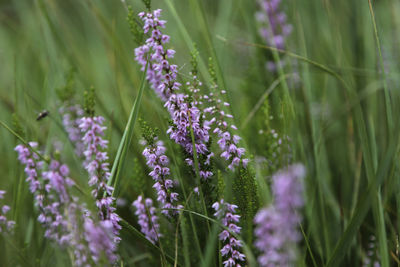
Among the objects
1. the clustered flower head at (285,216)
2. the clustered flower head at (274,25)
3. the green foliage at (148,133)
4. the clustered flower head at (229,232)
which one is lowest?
the clustered flower head at (229,232)

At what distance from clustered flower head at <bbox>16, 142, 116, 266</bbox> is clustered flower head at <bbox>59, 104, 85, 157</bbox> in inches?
17.1

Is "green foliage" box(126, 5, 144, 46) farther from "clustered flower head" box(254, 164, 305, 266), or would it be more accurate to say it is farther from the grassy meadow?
"clustered flower head" box(254, 164, 305, 266)

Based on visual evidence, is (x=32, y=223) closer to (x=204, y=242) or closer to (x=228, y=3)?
(x=204, y=242)

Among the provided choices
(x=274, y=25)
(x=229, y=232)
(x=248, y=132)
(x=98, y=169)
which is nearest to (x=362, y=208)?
(x=229, y=232)

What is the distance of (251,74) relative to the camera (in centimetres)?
397

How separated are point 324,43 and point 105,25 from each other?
2607mm

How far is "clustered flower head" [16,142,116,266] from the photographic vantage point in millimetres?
1406

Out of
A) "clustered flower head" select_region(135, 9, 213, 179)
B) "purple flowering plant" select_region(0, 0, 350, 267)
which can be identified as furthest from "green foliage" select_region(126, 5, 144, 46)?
"clustered flower head" select_region(135, 9, 213, 179)

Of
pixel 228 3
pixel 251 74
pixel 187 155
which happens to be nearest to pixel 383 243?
pixel 187 155

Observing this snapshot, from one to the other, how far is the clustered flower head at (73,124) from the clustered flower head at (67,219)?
435 millimetres

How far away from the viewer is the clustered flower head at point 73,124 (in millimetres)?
2955

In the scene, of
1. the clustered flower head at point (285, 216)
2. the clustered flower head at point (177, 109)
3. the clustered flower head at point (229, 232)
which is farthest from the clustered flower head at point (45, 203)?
the clustered flower head at point (285, 216)

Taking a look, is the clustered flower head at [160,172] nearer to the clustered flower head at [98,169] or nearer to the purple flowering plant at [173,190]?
the purple flowering plant at [173,190]

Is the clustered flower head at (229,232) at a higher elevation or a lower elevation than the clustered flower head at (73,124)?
lower
